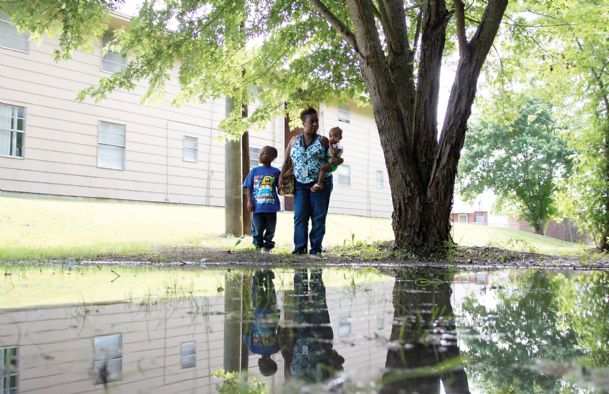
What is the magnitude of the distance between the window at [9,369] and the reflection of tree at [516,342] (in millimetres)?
985

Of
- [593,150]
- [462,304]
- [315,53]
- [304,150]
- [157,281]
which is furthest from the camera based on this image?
[593,150]

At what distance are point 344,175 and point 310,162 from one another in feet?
66.9

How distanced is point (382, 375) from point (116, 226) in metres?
12.1

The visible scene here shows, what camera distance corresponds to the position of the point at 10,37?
50.7 feet

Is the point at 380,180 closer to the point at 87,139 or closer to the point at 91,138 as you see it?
the point at 91,138

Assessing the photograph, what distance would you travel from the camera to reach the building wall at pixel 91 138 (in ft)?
50.9

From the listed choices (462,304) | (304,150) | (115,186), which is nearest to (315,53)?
(304,150)

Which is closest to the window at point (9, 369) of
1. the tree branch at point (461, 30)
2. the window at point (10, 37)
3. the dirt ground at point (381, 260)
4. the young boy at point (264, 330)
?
the young boy at point (264, 330)

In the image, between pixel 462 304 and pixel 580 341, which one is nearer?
pixel 580 341

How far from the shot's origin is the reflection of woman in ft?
4.12

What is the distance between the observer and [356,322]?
201 cm

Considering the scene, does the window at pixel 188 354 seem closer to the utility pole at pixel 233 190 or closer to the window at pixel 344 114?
the utility pole at pixel 233 190

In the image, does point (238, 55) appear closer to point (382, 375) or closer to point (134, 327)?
point (134, 327)

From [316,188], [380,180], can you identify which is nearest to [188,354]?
[316,188]
